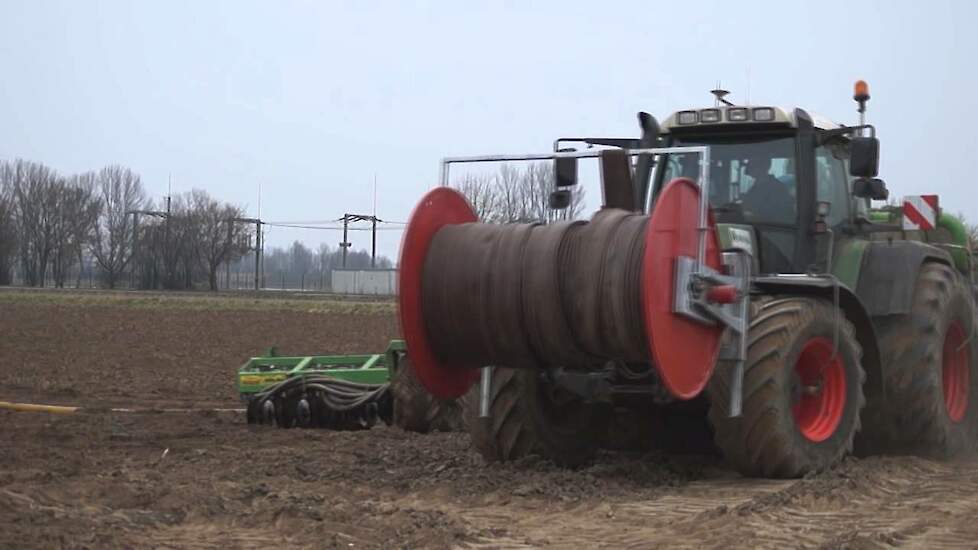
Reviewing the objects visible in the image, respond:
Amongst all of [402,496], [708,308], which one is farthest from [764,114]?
[402,496]

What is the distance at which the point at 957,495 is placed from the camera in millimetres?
7305

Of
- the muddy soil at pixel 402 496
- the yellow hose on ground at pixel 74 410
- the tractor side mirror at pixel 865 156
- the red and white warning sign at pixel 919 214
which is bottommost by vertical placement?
the yellow hose on ground at pixel 74 410

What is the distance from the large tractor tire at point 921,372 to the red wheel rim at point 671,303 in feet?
8.04

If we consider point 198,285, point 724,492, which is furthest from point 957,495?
point 198,285

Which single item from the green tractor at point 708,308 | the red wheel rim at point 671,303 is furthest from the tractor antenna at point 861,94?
the red wheel rim at point 671,303

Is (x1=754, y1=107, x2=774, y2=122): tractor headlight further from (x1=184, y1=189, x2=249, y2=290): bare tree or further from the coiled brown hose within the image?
(x1=184, y1=189, x2=249, y2=290): bare tree

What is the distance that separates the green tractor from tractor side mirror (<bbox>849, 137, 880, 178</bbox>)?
0.02 metres

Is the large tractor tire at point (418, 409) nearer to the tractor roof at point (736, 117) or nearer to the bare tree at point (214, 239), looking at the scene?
the tractor roof at point (736, 117)

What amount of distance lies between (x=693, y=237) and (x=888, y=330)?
9.35ft

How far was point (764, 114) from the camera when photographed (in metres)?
8.48

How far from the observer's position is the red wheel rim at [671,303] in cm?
651

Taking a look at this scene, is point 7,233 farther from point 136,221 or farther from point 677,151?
point 677,151

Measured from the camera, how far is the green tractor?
682cm

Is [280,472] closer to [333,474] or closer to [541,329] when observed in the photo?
[333,474]
